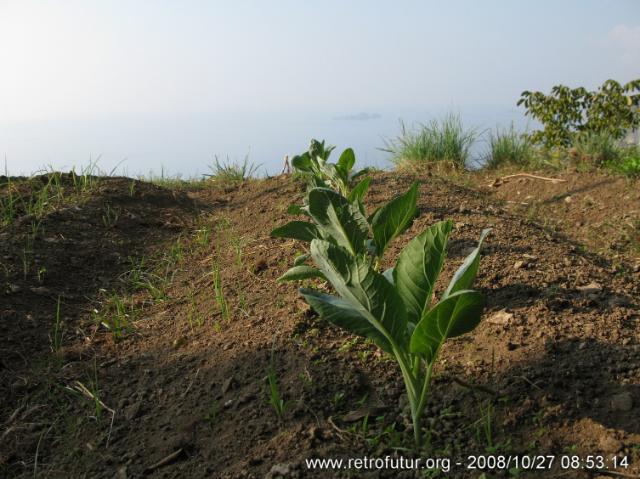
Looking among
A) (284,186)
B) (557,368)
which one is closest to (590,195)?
(284,186)

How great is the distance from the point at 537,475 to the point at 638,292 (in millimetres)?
1417

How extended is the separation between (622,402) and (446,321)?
608mm

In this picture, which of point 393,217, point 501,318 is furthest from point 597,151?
point 393,217

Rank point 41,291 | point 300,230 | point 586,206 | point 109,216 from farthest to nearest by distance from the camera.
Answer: point 586,206
point 109,216
point 41,291
point 300,230

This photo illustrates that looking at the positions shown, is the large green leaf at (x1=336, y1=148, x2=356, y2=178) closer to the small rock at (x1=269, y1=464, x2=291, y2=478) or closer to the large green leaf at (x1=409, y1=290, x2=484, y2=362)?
the large green leaf at (x1=409, y1=290, x2=484, y2=362)

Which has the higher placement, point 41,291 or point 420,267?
point 420,267

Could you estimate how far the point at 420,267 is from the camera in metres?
1.61

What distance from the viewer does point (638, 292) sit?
258 centimetres

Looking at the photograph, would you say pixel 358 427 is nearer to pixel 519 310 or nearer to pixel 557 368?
pixel 557 368

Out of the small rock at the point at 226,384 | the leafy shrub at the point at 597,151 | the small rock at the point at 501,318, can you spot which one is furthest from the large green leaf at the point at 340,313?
the leafy shrub at the point at 597,151

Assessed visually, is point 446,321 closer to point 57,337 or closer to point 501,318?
point 501,318

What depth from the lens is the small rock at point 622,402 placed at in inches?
65.4

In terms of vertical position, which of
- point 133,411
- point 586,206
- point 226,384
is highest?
point 586,206

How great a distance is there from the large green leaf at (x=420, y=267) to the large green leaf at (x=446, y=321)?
0.13m
